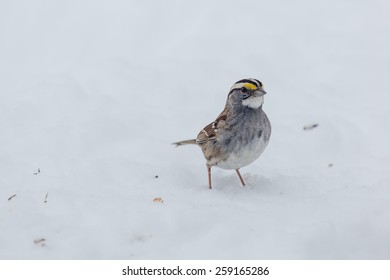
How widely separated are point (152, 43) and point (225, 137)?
14.4 ft

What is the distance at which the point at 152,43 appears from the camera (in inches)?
472

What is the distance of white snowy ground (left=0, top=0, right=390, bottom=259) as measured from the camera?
255 inches

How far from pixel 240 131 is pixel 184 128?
6.52 feet

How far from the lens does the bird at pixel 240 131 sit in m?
7.97

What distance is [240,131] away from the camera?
26.3 ft

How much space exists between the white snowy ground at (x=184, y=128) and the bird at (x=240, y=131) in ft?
1.30

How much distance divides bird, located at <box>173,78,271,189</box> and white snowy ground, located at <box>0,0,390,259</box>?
395 mm

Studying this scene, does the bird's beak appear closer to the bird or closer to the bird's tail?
the bird

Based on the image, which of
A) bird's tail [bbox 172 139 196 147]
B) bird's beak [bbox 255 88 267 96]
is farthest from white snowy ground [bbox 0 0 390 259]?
bird's beak [bbox 255 88 267 96]

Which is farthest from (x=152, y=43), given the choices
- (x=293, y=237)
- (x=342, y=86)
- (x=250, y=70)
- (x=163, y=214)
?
(x=293, y=237)

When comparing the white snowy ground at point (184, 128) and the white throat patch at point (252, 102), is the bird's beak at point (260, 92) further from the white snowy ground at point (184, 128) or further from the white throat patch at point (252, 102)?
the white snowy ground at point (184, 128)

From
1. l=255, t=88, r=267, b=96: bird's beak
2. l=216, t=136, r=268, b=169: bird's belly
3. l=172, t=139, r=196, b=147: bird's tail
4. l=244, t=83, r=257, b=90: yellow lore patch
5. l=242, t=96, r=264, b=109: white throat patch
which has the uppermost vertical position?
l=244, t=83, r=257, b=90: yellow lore patch

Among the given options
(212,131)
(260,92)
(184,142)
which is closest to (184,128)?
(184,142)
